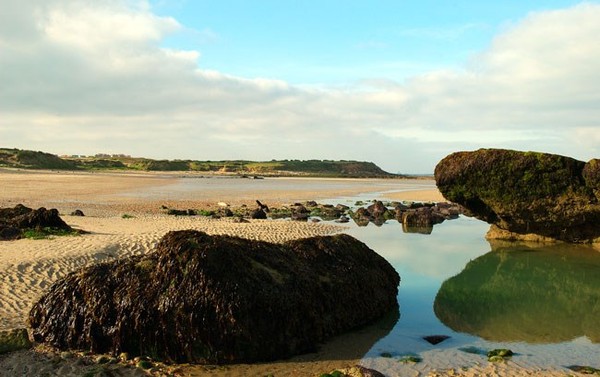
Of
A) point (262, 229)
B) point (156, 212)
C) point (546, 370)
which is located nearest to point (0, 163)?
point (156, 212)

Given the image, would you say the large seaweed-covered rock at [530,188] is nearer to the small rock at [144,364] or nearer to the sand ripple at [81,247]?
the sand ripple at [81,247]

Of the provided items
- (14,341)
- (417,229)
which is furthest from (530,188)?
(14,341)

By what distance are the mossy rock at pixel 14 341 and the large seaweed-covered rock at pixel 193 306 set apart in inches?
14.6

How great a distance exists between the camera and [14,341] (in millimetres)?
8664

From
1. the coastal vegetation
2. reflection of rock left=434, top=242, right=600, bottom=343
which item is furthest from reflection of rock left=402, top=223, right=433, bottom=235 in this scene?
the coastal vegetation

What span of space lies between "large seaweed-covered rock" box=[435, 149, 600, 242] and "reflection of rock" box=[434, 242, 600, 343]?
154 centimetres

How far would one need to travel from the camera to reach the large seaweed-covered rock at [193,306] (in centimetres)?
858

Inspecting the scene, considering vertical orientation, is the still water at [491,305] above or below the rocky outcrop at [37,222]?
below

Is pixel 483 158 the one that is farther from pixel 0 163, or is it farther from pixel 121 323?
pixel 0 163

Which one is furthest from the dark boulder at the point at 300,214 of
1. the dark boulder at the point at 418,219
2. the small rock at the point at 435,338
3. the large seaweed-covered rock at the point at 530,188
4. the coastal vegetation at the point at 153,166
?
the coastal vegetation at the point at 153,166

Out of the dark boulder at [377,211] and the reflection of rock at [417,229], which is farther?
the dark boulder at [377,211]

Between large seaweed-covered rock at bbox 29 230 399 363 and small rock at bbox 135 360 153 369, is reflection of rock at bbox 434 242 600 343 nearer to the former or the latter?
large seaweed-covered rock at bbox 29 230 399 363

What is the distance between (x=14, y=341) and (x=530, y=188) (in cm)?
2077

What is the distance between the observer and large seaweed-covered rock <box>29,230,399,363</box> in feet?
28.1
